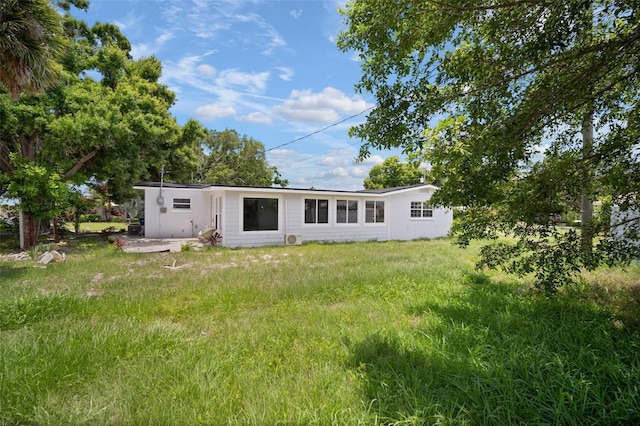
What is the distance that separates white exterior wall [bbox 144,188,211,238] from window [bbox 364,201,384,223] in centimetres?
825

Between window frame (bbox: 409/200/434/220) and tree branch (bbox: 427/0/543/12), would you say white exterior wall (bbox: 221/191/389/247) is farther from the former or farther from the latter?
tree branch (bbox: 427/0/543/12)

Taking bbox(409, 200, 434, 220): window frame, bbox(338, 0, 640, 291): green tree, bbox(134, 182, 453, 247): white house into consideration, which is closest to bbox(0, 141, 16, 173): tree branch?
bbox(134, 182, 453, 247): white house

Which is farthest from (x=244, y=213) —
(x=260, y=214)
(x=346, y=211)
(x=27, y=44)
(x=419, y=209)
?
(x=419, y=209)

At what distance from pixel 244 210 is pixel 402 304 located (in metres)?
8.72

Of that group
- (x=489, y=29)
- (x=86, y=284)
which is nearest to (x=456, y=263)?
(x=489, y=29)

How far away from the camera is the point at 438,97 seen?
3.61 metres

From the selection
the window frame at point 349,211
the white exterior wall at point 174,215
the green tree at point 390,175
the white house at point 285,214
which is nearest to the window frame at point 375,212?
the white house at point 285,214

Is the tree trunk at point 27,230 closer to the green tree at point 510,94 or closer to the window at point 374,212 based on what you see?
the green tree at point 510,94

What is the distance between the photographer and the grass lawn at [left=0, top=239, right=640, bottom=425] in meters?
2.25

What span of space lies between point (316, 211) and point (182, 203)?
6.77 meters

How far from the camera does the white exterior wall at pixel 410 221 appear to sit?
51.4 feet

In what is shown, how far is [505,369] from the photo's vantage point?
8.95 ft

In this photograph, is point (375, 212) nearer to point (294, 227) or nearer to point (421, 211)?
point (421, 211)

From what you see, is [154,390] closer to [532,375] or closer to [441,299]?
[532,375]
